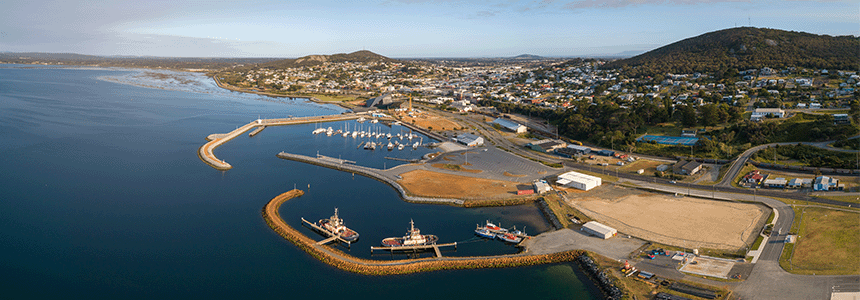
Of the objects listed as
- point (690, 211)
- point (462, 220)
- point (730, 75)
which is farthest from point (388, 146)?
point (730, 75)

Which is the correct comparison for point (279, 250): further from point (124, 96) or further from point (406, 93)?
point (124, 96)

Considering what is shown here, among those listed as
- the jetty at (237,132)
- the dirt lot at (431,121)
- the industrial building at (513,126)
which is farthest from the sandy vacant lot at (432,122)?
the jetty at (237,132)

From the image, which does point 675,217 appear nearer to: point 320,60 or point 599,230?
point 599,230

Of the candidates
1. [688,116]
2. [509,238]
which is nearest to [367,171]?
[509,238]

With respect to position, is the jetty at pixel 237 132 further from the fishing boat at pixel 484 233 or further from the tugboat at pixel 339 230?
the fishing boat at pixel 484 233

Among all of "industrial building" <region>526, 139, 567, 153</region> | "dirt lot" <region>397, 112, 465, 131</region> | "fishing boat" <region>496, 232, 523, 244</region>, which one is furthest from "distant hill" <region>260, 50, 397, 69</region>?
"fishing boat" <region>496, 232, 523, 244</region>
